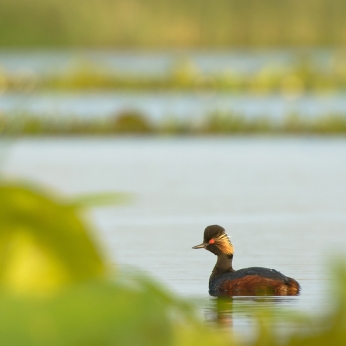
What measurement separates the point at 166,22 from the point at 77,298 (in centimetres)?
5375

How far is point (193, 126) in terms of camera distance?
17.6 m

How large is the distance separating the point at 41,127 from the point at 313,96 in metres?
8.02

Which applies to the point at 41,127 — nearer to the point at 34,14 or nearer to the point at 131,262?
the point at 131,262

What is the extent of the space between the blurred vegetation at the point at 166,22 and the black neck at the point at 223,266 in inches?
1791

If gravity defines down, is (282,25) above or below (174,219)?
above

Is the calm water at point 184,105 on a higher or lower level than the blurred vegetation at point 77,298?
higher

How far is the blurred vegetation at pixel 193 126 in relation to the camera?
56.2ft

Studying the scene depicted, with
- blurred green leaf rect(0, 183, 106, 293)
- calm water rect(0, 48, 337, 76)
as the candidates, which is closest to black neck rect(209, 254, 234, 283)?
blurred green leaf rect(0, 183, 106, 293)

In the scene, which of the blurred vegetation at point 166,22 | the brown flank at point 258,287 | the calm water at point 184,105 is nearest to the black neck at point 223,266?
the brown flank at point 258,287

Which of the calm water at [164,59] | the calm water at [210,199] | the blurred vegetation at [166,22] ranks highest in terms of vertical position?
the blurred vegetation at [166,22]

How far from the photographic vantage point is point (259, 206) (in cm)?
928

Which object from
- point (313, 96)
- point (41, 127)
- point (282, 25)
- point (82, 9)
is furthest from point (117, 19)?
point (41, 127)

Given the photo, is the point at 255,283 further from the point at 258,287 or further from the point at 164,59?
the point at 164,59

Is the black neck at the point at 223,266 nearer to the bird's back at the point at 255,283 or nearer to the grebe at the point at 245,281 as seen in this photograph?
the grebe at the point at 245,281
